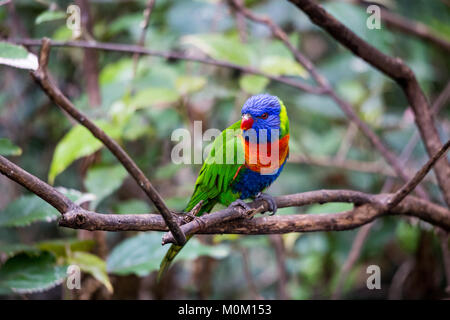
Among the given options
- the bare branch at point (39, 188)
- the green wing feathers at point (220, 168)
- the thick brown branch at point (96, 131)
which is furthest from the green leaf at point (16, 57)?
the green wing feathers at point (220, 168)

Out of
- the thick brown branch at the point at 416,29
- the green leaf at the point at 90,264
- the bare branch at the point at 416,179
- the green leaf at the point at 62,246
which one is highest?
the thick brown branch at the point at 416,29

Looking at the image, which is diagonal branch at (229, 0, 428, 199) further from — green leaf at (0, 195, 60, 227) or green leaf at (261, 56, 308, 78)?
green leaf at (0, 195, 60, 227)

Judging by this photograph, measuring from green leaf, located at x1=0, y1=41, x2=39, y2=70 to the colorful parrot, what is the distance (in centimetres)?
71

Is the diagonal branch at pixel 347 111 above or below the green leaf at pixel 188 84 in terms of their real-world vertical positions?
below

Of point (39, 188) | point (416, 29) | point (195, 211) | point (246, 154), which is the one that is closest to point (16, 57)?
point (39, 188)

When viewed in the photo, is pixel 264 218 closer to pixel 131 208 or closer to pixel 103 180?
pixel 103 180

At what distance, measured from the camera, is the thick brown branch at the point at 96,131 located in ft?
3.11

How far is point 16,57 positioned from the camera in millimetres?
1298

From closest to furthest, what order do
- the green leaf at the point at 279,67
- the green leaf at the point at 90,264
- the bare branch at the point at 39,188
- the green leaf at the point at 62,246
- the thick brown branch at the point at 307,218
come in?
the bare branch at the point at 39,188, the thick brown branch at the point at 307,218, the green leaf at the point at 90,264, the green leaf at the point at 62,246, the green leaf at the point at 279,67

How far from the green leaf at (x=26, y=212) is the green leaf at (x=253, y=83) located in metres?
1.09

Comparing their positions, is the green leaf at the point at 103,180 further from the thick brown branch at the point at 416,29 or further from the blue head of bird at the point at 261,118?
the thick brown branch at the point at 416,29

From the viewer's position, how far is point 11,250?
6.01 ft

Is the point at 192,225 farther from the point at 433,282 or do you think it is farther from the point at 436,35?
the point at 436,35
